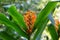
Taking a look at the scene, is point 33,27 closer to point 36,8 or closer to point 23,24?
→ point 23,24

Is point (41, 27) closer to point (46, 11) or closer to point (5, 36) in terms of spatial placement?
point (46, 11)

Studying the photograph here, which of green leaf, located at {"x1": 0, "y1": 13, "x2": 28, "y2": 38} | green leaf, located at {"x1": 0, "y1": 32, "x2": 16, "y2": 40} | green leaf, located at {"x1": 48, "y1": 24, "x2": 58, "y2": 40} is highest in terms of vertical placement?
green leaf, located at {"x1": 0, "y1": 13, "x2": 28, "y2": 38}

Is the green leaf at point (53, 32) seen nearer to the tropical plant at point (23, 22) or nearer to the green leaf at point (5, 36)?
the tropical plant at point (23, 22)

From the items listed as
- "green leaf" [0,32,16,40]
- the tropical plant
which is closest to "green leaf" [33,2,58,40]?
the tropical plant

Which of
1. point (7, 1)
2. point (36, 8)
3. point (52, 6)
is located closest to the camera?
point (52, 6)

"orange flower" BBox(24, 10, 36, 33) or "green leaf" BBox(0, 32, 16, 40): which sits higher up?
"orange flower" BBox(24, 10, 36, 33)

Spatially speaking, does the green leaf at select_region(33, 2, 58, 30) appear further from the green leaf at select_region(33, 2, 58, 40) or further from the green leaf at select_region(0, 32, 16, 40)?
the green leaf at select_region(0, 32, 16, 40)

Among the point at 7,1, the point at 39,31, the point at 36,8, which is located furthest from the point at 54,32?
the point at 36,8

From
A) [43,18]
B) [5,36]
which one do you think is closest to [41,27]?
[43,18]
